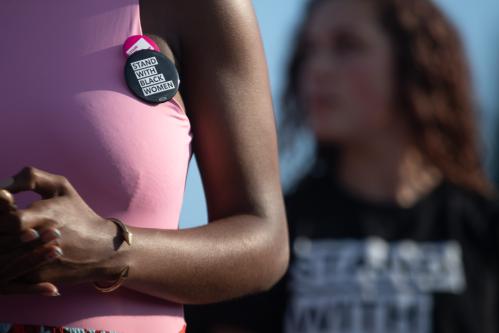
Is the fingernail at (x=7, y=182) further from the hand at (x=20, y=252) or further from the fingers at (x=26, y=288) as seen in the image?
the fingers at (x=26, y=288)

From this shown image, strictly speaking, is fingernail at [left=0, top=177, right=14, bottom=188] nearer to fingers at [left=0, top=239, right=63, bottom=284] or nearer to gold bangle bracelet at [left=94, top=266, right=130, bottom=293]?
fingers at [left=0, top=239, right=63, bottom=284]

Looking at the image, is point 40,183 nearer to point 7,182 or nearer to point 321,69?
point 7,182

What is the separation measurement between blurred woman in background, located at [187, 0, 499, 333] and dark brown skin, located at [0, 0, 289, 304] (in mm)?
2302

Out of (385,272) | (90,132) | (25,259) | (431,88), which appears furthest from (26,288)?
(431,88)

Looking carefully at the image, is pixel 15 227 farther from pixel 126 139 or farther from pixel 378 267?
pixel 378 267

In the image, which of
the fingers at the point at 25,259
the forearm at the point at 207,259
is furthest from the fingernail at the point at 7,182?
the forearm at the point at 207,259

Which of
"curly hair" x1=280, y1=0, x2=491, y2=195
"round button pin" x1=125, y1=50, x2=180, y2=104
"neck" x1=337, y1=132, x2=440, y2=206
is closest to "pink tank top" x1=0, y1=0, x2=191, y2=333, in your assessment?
"round button pin" x1=125, y1=50, x2=180, y2=104

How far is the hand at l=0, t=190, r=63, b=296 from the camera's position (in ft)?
5.86

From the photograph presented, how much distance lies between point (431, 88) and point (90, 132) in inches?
146

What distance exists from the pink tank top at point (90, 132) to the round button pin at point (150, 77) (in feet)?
0.06

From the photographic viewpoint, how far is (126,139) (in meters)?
2.03

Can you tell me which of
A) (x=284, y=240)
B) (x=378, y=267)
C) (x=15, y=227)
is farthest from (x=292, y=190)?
(x=15, y=227)

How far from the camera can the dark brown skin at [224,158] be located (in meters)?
2.06

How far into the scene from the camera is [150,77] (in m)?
2.08
